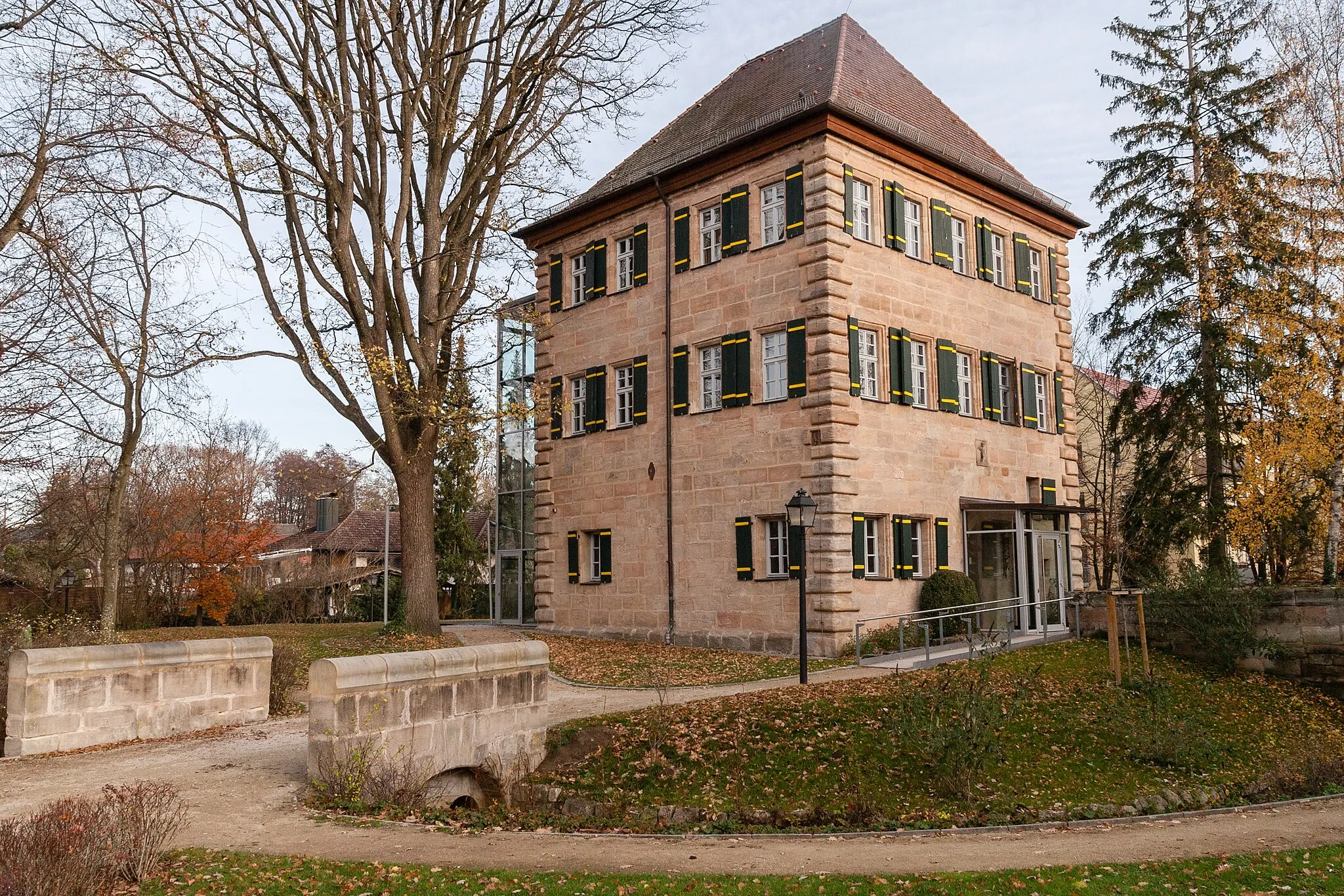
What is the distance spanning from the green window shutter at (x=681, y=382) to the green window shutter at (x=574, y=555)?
4574 millimetres

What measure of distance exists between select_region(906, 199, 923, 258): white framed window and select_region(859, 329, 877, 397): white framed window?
7.86 ft

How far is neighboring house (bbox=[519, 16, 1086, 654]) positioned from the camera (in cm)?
2047

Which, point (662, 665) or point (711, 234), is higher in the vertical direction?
point (711, 234)

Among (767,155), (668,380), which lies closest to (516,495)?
(668,380)

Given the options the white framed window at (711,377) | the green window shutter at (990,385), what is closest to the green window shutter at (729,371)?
the white framed window at (711,377)

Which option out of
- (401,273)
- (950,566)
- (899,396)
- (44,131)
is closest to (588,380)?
(401,273)

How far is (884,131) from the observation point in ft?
70.3

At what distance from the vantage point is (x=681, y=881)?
7.38m

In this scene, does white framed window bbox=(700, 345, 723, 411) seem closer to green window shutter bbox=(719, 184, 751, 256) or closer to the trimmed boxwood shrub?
green window shutter bbox=(719, 184, 751, 256)

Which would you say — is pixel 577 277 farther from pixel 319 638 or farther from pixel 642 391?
pixel 319 638

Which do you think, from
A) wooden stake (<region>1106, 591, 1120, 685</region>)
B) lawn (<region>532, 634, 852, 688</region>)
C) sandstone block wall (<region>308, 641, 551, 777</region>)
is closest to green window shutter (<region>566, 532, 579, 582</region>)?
lawn (<region>532, 634, 852, 688</region>)

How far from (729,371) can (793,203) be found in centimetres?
365

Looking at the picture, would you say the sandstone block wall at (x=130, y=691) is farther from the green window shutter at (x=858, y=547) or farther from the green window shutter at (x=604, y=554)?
the green window shutter at (x=604, y=554)

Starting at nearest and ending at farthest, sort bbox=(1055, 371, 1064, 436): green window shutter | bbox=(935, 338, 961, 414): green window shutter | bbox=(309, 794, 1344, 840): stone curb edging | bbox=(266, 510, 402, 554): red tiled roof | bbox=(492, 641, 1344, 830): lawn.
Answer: bbox=(309, 794, 1344, 840): stone curb edging < bbox=(492, 641, 1344, 830): lawn < bbox=(935, 338, 961, 414): green window shutter < bbox=(1055, 371, 1064, 436): green window shutter < bbox=(266, 510, 402, 554): red tiled roof
